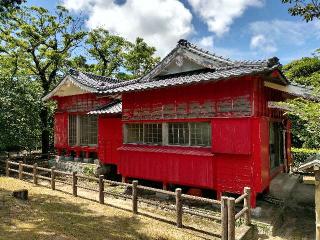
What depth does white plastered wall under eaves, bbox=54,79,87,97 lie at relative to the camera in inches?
854

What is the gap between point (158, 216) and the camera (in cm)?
1151

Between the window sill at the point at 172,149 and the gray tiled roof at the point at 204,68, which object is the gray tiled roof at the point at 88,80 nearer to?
the gray tiled roof at the point at 204,68

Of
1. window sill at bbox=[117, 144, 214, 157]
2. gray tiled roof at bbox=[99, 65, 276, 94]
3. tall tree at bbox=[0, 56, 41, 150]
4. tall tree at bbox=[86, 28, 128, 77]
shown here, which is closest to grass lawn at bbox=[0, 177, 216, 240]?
window sill at bbox=[117, 144, 214, 157]

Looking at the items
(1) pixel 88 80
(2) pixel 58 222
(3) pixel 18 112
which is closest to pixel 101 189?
(2) pixel 58 222

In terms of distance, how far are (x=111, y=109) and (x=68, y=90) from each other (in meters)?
5.75

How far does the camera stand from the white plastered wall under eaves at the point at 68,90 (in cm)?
2169

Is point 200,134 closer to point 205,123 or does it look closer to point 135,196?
point 205,123

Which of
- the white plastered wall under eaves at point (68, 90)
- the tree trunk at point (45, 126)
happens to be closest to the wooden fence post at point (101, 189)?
the white plastered wall under eaves at point (68, 90)

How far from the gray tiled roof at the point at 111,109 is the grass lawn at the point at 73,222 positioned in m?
5.88

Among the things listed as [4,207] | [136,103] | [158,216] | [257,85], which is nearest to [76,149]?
[136,103]

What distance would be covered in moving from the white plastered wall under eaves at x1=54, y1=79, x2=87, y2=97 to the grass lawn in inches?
383

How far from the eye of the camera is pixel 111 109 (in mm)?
18500

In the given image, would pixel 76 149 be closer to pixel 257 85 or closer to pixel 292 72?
pixel 257 85

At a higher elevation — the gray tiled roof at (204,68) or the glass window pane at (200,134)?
the gray tiled roof at (204,68)
